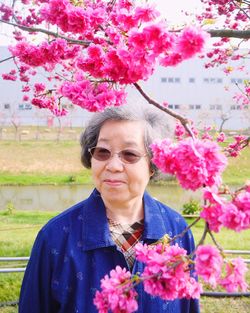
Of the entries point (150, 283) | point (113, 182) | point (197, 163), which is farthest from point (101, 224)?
point (197, 163)

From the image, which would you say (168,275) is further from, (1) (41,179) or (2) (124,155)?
(1) (41,179)

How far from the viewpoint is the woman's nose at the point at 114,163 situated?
2.00 m

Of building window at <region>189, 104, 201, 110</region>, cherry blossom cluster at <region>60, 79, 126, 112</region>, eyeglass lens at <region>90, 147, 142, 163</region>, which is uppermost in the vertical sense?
building window at <region>189, 104, 201, 110</region>

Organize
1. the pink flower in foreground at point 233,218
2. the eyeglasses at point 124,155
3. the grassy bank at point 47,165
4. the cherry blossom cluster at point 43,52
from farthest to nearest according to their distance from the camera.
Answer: the grassy bank at point 47,165 → the cherry blossom cluster at point 43,52 → the eyeglasses at point 124,155 → the pink flower in foreground at point 233,218

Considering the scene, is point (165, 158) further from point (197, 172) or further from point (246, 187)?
point (246, 187)

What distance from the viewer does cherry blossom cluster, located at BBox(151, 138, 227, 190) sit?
131 cm

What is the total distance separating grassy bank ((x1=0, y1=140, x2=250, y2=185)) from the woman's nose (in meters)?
20.9

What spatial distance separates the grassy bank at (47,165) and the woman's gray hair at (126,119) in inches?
814

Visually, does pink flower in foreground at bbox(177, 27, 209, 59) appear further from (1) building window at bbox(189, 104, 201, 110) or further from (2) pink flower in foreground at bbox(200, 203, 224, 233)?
(1) building window at bbox(189, 104, 201, 110)

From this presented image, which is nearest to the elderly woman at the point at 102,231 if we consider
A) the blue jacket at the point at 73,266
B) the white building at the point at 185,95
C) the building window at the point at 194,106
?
the blue jacket at the point at 73,266

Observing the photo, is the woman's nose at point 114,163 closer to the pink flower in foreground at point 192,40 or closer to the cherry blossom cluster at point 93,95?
the cherry blossom cluster at point 93,95

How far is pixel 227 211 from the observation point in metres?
1.25

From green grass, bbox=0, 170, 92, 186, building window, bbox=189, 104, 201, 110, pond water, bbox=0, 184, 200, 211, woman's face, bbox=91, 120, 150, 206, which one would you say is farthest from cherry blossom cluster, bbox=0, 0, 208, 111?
building window, bbox=189, 104, 201, 110

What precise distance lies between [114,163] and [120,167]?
3cm
